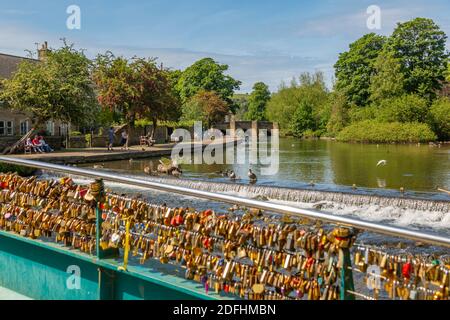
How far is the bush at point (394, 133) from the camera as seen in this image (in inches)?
2382

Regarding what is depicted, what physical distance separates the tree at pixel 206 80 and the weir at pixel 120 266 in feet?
292

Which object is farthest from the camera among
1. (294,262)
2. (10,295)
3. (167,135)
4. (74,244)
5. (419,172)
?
(167,135)

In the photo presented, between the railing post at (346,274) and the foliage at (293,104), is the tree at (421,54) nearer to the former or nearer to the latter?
the foliage at (293,104)

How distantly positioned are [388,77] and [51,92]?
47710mm

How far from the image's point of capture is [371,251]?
10.6 ft

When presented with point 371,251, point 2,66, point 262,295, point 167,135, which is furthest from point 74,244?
point 167,135

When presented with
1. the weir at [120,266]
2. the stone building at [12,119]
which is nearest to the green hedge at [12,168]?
Answer: the weir at [120,266]

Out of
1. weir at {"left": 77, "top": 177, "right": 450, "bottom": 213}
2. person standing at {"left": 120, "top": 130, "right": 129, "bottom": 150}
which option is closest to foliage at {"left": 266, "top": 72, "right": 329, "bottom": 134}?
person standing at {"left": 120, "top": 130, "right": 129, "bottom": 150}

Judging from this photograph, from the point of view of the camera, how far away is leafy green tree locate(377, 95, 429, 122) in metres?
63.3

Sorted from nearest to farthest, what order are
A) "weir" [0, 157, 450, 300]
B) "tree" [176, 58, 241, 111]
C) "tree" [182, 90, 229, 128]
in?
"weir" [0, 157, 450, 300] < "tree" [182, 90, 229, 128] < "tree" [176, 58, 241, 111]

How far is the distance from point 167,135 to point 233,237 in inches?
2118

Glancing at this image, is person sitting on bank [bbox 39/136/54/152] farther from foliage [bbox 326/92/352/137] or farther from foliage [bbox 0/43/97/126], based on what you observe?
foliage [bbox 326/92/352/137]

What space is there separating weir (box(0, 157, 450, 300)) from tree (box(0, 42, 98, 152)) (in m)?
27.5
